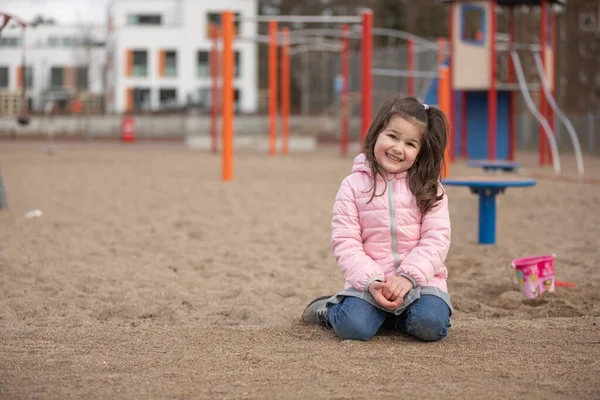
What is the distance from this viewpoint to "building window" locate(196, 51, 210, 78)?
150 feet

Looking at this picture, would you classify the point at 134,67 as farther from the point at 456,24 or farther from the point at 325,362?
the point at 325,362

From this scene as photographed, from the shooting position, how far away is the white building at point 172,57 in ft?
149

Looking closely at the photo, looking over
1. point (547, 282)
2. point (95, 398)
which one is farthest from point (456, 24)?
point (95, 398)

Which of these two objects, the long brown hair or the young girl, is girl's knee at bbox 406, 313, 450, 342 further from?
the long brown hair

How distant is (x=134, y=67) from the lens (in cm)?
4594

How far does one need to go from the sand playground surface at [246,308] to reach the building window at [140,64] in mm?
35399

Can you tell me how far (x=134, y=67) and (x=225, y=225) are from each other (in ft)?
126

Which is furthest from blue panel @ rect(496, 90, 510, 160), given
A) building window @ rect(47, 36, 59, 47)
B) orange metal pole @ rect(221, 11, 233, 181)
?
building window @ rect(47, 36, 59, 47)

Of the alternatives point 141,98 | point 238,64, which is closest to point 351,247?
point 238,64

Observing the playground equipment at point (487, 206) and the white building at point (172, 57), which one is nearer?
the playground equipment at point (487, 206)

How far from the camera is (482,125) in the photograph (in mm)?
21203

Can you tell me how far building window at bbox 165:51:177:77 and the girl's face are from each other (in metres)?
42.7

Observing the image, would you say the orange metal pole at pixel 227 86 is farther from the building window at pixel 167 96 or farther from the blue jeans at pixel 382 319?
the building window at pixel 167 96

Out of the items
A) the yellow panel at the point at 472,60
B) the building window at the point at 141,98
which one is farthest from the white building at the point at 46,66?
the yellow panel at the point at 472,60
